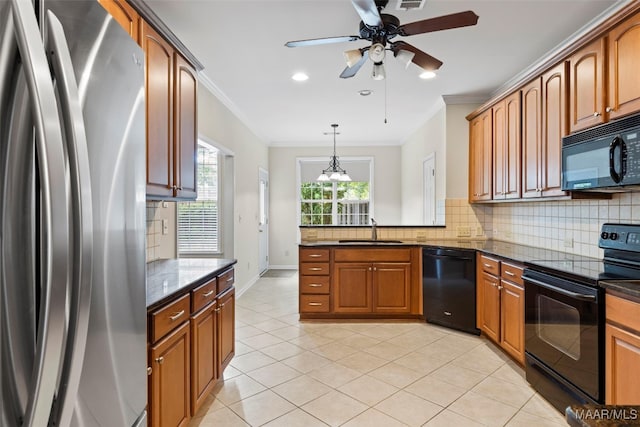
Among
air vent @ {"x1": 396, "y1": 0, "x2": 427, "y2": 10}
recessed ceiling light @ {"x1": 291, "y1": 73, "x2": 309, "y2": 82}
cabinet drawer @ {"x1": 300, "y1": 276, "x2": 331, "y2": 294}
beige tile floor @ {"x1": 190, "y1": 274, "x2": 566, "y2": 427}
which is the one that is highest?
recessed ceiling light @ {"x1": 291, "y1": 73, "x2": 309, "y2": 82}

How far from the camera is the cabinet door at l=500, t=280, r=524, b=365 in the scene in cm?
281

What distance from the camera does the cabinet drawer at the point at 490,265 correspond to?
318 cm

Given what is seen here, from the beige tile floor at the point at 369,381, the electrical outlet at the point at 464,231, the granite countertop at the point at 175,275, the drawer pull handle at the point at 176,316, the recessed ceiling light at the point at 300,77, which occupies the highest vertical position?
the recessed ceiling light at the point at 300,77

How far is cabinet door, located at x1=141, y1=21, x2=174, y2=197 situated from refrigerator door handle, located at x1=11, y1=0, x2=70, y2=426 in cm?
135

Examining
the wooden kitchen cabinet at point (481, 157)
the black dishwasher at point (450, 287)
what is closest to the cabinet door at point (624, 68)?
the wooden kitchen cabinet at point (481, 157)

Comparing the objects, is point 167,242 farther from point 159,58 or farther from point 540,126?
point 540,126

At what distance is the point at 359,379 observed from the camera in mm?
2764

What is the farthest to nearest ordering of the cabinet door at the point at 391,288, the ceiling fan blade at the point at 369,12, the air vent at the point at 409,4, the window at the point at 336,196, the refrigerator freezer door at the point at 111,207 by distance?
the window at the point at 336,196
the cabinet door at the point at 391,288
the air vent at the point at 409,4
the ceiling fan blade at the point at 369,12
the refrigerator freezer door at the point at 111,207

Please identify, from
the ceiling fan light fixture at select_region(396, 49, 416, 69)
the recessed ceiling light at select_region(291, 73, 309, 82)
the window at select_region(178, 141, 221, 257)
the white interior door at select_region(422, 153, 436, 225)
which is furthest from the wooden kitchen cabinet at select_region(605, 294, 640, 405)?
the window at select_region(178, 141, 221, 257)

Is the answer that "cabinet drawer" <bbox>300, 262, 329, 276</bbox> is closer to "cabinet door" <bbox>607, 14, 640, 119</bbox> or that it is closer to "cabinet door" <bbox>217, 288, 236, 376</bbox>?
"cabinet door" <bbox>217, 288, 236, 376</bbox>

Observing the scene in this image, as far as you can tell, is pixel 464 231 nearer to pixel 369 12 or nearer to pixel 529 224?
pixel 529 224

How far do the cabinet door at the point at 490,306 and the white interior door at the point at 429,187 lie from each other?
1.83 meters

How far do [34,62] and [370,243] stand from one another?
12.4 ft

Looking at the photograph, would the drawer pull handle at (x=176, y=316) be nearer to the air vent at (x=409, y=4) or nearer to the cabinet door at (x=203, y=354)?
the cabinet door at (x=203, y=354)
